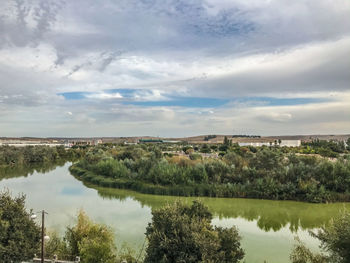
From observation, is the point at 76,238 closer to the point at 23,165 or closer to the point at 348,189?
the point at 348,189

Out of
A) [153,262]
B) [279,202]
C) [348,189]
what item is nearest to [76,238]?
[153,262]

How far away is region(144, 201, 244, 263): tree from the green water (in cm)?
284

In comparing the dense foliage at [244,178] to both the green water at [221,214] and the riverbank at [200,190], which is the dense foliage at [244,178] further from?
the green water at [221,214]

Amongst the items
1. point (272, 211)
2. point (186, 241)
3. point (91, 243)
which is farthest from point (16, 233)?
point (272, 211)

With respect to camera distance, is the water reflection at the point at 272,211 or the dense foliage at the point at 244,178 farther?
the dense foliage at the point at 244,178

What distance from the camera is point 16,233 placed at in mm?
9922

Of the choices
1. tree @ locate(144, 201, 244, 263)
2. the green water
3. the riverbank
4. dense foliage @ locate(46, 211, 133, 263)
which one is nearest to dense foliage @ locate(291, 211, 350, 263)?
tree @ locate(144, 201, 244, 263)

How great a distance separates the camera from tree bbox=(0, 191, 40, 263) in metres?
9.66

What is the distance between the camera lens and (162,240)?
29.5 ft

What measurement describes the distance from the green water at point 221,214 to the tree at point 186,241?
2.84 metres

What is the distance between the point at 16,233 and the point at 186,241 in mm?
5946

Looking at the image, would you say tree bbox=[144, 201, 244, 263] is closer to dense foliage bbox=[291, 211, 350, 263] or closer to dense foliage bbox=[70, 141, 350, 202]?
dense foliage bbox=[291, 211, 350, 263]

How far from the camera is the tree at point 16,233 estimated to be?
31.7 ft

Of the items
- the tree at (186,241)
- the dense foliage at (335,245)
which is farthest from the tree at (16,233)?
the dense foliage at (335,245)
